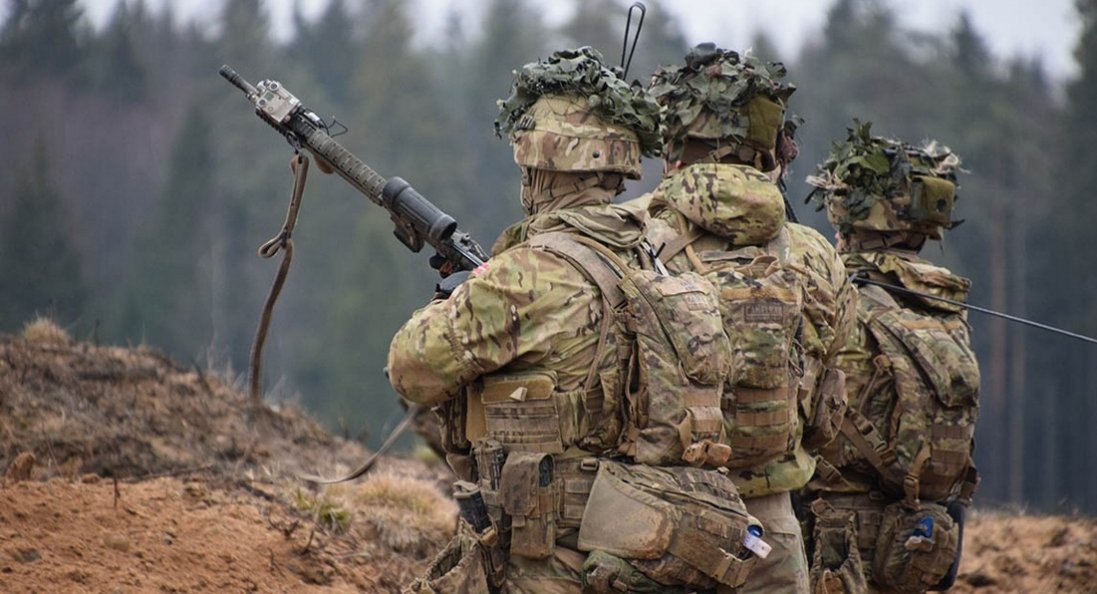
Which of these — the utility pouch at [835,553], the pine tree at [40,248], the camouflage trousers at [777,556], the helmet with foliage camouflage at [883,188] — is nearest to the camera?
the camouflage trousers at [777,556]

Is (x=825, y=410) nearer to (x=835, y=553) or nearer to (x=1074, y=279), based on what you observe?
(x=835, y=553)

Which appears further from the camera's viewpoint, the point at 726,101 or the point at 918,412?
the point at 918,412

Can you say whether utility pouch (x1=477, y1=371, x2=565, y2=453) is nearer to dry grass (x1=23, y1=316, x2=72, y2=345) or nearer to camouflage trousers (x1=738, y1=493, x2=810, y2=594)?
camouflage trousers (x1=738, y1=493, x2=810, y2=594)

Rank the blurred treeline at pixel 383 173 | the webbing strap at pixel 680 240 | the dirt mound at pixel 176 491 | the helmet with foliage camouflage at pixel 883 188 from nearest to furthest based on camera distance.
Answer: the webbing strap at pixel 680 240, the dirt mound at pixel 176 491, the helmet with foliage camouflage at pixel 883 188, the blurred treeline at pixel 383 173

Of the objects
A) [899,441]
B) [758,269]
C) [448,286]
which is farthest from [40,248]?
[448,286]

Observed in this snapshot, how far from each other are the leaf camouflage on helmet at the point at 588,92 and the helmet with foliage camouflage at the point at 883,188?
2.71 metres

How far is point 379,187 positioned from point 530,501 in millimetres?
2069

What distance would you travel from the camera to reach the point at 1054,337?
3931 cm

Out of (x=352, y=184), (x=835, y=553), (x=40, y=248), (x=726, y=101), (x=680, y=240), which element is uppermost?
(x=40, y=248)

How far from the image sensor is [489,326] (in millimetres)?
5188

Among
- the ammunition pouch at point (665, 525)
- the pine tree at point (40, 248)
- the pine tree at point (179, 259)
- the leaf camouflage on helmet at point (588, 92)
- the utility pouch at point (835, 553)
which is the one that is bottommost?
the ammunition pouch at point (665, 525)

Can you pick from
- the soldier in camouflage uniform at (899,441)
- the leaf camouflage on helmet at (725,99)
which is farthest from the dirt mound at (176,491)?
the leaf camouflage on helmet at (725,99)

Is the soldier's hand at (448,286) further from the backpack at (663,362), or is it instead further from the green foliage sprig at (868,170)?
the green foliage sprig at (868,170)

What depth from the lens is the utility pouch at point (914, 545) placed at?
7602mm
